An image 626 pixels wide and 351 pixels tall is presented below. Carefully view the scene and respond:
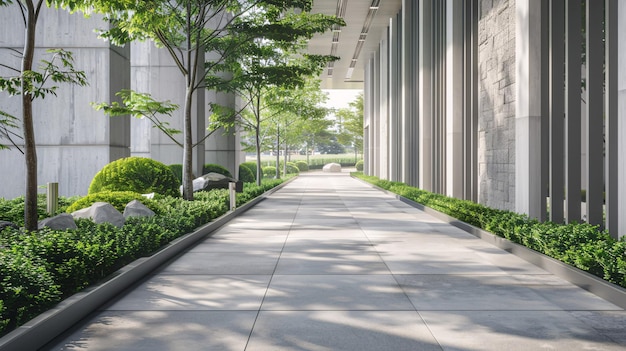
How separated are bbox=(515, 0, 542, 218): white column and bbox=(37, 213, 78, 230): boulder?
868cm

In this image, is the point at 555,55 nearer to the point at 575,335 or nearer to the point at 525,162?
the point at 525,162

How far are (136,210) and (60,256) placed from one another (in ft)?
17.5

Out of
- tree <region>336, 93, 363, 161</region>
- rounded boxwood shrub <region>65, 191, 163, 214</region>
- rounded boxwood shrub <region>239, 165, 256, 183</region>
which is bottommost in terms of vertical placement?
rounded boxwood shrub <region>65, 191, 163, 214</region>

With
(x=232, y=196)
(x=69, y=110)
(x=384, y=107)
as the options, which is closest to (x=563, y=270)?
(x=232, y=196)

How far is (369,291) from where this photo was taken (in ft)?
23.4

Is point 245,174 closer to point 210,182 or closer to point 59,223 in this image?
point 210,182

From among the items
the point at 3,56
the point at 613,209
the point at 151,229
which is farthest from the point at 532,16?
the point at 3,56

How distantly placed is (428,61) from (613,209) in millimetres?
15863

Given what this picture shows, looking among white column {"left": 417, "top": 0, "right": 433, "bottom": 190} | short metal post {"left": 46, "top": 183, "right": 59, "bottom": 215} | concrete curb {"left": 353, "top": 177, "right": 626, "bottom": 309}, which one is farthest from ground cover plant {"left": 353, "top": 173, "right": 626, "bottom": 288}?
white column {"left": 417, "top": 0, "right": 433, "bottom": 190}

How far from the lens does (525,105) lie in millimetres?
12102

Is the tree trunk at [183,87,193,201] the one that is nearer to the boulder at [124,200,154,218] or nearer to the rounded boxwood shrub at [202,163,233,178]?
the boulder at [124,200,154,218]

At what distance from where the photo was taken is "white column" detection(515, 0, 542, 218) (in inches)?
467

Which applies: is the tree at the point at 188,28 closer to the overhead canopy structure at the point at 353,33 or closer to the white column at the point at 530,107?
the white column at the point at 530,107

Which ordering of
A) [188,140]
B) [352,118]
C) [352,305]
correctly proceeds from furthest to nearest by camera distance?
1. [352,118]
2. [188,140]
3. [352,305]
